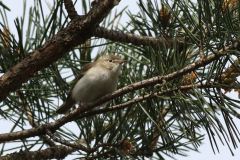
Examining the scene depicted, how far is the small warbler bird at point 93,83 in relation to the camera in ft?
8.44

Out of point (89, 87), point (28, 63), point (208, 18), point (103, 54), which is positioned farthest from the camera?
point (103, 54)

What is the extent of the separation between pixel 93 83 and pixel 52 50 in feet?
3.34

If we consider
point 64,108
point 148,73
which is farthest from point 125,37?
point 64,108

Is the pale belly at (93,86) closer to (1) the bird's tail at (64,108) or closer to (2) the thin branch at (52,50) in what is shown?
(1) the bird's tail at (64,108)

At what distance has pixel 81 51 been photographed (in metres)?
2.73

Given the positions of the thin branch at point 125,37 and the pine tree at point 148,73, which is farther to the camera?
the thin branch at point 125,37

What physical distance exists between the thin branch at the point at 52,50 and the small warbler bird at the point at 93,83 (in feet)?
3.10

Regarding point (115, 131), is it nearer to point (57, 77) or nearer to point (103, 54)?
point (57, 77)

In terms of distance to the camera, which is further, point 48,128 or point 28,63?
point 48,128

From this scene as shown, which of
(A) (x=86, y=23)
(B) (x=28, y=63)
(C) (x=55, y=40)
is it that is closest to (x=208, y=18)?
(A) (x=86, y=23)

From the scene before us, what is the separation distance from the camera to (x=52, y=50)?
161 centimetres

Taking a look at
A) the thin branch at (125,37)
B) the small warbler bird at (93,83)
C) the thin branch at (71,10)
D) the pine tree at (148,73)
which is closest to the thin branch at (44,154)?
the pine tree at (148,73)

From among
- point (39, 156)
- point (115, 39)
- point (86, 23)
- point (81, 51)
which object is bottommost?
point (39, 156)

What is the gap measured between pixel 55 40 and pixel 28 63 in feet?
0.61
